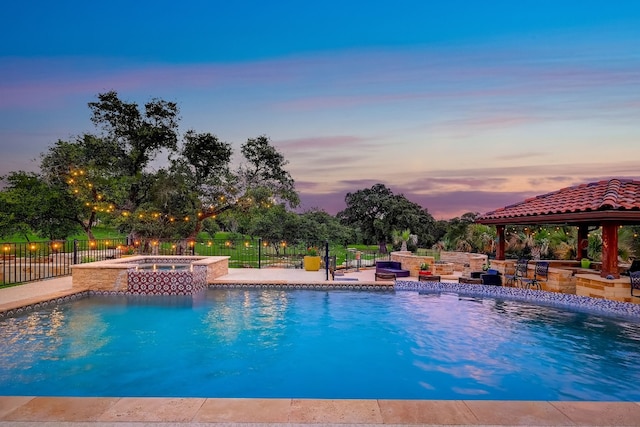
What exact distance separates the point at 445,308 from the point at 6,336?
434 inches

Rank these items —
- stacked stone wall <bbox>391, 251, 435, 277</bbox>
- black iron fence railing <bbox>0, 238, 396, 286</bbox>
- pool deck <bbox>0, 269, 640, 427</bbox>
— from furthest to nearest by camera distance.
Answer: stacked stone wall <bbox>391, 251, 435, 277</bbox>, black iron fence railing <bbox>0, 238, 396, 286</bbox>, pool deck <bbox>0, 269, 640, 427</bbox>

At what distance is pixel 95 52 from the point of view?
18312 millimetres

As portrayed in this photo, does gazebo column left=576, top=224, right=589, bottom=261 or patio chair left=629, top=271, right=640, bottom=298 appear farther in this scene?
gazebo column left=576, top=224, right=589, bottom=261

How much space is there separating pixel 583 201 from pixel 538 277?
329 centimetres

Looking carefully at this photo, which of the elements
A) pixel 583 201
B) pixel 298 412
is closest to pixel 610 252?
pixel 583 201

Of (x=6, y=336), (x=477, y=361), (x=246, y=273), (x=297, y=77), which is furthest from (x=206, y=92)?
(x=477, y=361)

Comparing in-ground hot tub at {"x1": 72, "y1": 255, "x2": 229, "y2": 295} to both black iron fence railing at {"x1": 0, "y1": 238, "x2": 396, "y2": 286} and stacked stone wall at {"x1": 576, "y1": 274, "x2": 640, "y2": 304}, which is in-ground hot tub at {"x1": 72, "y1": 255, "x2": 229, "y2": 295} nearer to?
black iron fence railing at {"x1": 0, "y1": 238, "x2": 396, "y2": 286}

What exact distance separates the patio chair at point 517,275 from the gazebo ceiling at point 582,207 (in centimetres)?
161

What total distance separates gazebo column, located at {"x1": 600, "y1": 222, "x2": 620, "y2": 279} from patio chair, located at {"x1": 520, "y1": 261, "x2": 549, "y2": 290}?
6.59 ft

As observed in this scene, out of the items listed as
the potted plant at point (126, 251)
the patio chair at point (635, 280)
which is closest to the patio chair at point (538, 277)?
the patio chair at point (635, 280)

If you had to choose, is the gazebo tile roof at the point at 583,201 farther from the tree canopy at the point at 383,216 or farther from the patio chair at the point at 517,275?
the tree canopy at the point at 383,216

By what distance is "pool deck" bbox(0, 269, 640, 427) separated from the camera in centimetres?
407

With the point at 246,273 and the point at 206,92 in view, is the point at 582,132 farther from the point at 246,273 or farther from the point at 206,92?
the point at 206,92

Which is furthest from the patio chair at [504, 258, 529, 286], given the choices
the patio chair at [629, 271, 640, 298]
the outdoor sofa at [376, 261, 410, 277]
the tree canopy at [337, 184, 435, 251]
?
the tree canopy at [337, 184, 435, 251]
